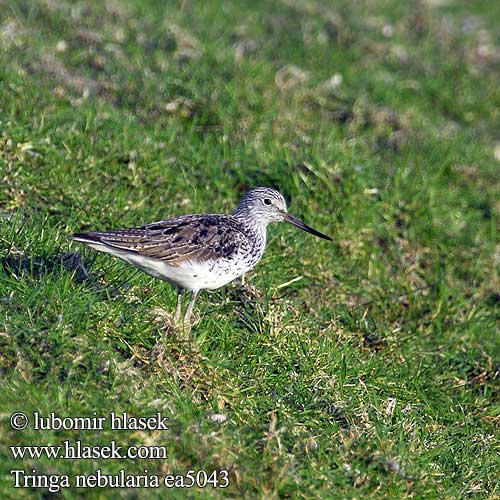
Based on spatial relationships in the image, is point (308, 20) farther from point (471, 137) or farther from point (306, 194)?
point (306, 194)

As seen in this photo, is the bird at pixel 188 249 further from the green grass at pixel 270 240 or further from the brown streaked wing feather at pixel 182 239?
the green grass at pixel 270 240

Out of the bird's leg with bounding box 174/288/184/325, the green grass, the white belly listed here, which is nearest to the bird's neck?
the green grass

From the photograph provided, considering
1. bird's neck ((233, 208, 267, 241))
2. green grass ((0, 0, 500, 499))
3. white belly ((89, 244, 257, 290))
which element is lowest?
green grass ((0, 0, 500, 499))

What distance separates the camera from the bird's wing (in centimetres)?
670

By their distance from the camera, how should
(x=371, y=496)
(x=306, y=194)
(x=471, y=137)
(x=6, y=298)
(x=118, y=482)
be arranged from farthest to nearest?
(x=471, y=137), (x=306, y=194), (x=6, y=298), (x=371, y=496), (x=118, y=482)

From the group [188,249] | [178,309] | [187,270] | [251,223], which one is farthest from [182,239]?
[251,223]

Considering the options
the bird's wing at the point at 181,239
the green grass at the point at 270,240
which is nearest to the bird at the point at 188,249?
the bird's wing at the point at 181,239

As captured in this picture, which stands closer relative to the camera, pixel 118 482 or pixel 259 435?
pixel 118 482

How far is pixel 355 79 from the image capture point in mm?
12008

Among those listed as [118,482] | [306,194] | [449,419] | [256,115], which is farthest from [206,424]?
[256,115]

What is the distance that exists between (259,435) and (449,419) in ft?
6.90

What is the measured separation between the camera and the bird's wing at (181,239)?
6.70 meters

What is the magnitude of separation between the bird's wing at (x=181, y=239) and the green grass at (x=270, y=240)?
0.40 meters

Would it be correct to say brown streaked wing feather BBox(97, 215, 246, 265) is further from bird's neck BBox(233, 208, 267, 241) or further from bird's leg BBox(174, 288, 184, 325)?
bird's leg BBox(174, 288, 184, 325)
